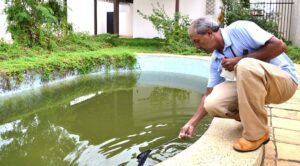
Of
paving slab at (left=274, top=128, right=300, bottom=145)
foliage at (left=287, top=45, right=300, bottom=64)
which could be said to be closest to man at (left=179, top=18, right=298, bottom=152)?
paving slab at (left=274, top=128, right=300, bottom=145)

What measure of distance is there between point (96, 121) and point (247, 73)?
102 inches

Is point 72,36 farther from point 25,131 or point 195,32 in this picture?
point 195,32

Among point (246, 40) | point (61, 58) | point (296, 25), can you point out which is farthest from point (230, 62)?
point (296, 25)

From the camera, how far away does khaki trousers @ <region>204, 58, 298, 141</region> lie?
1913 mm

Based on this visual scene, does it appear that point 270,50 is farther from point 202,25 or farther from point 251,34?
point 202,25

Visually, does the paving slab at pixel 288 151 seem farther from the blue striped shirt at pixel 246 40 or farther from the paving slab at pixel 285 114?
the paving slab at pixel 285 114

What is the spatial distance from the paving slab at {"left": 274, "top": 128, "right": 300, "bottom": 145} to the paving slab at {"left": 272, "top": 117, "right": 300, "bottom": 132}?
0.09 meters

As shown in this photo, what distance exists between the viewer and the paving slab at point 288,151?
2.11 metres

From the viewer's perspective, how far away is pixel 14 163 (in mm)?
2867

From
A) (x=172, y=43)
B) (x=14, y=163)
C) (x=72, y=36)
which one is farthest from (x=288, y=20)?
(x=14, y=163)

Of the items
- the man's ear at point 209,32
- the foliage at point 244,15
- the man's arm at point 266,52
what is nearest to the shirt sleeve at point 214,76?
the man's arm at point 266,52

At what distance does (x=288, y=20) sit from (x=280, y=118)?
8848 mm

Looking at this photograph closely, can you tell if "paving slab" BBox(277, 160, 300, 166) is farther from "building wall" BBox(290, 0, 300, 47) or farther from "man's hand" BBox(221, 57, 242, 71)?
"building wall" BBox(290, 0, 300, 47)

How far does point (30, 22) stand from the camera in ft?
26.6
